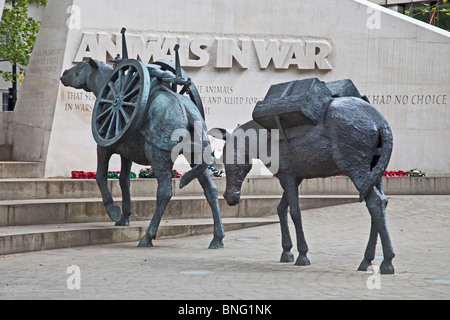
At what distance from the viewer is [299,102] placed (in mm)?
7762

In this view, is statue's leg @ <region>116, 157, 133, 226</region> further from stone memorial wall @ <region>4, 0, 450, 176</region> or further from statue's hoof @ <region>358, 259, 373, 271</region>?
statue's hoof @ <region>358, 259, 373, 271</region>

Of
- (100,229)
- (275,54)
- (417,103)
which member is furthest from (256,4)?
(100,229)

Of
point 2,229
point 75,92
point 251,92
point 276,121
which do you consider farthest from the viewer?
point 251,92

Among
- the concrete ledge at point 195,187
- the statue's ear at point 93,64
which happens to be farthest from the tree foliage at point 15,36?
the statue's ear at point 93,64

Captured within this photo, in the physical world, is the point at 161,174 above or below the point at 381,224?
above

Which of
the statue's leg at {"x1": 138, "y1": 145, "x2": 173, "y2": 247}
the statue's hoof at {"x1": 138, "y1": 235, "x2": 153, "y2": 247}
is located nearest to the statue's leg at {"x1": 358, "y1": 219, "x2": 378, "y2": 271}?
the statue's leg at {"x1": 138, "y1": 145, "x2": 173, "y2": 247}

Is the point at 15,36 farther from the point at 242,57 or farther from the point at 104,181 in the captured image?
the point at 104,181

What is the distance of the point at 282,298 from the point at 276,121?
8.21ft

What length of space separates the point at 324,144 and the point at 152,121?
2.85m

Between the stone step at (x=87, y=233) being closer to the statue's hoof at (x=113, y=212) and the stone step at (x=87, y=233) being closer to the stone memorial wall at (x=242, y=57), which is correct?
the statue's hoof at (x=113, y=212)

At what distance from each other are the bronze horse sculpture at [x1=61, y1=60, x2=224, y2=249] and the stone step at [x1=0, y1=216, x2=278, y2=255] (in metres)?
0.75

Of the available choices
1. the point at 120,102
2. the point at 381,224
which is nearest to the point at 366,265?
the point at 381,224

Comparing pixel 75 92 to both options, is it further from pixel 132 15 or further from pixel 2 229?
pixel 2 229
